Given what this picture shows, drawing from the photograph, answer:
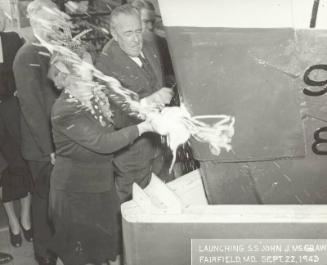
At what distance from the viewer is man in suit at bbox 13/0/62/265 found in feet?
6.11

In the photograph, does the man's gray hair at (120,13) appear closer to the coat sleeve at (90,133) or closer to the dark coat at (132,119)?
the dark coat at (132,119)

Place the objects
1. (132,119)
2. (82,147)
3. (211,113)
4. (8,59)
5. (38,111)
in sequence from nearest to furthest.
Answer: (211,113), (82,147), (132,119), (38,111), (8,59)

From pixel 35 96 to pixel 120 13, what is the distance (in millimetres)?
586

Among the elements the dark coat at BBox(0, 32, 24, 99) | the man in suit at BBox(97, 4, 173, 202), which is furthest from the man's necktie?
the dark coat at BBox(0, 32, 24, 99)

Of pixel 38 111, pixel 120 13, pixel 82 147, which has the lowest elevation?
pixel 82 147

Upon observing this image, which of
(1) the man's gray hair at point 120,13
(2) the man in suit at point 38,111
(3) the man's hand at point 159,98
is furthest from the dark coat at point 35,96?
(3) the man's hand at point 159,98

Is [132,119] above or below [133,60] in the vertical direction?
below

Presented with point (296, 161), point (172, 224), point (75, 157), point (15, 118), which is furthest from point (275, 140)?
point (15, 118)

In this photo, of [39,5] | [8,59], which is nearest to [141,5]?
[39,5]

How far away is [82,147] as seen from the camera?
1754 millimetres

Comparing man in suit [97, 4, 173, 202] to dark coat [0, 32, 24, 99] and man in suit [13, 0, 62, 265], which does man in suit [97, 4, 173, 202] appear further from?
dark coat [0, 32, 24, 99]

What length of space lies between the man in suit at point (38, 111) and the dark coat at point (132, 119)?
12.6 inches

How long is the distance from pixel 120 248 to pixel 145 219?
991 mm

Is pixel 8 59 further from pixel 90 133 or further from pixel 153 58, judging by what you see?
pixel 153 58
